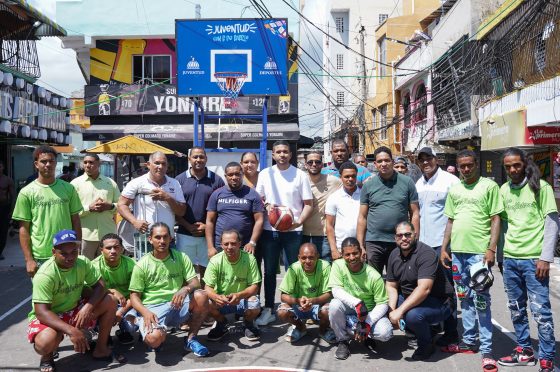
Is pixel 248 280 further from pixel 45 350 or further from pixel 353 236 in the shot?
pixel 45 350

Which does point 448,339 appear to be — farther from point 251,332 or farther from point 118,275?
point 118,275

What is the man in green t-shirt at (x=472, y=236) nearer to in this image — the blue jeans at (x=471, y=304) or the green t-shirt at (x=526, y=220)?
the blue jeans at (x=471, y=304)

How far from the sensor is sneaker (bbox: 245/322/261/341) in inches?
225

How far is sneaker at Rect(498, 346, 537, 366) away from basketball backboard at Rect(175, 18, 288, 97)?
26.0 feet

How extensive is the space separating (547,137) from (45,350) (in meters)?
10.1

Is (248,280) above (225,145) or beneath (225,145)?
beneath

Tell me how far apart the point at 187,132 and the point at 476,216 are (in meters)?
16.1

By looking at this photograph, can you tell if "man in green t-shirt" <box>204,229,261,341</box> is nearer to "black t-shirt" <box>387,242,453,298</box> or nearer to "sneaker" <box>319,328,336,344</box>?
"sneaker" <box>319,328,336,344</box>

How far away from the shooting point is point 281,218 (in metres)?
6.04

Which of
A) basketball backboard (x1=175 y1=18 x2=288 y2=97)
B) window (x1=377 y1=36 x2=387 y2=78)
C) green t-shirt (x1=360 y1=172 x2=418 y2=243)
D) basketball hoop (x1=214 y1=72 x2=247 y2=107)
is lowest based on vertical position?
green t-shirt (x1=360 y1=172 x2=418 y2=243)

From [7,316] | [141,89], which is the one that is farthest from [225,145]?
[7,316]

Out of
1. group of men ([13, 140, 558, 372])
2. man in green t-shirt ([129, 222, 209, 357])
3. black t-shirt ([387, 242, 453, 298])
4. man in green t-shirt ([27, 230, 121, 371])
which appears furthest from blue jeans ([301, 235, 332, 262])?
man in green t-shirt ([27, 230, 121, 371])

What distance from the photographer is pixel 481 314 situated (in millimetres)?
4867

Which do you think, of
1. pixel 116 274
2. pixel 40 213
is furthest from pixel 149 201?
pixel 40 213
